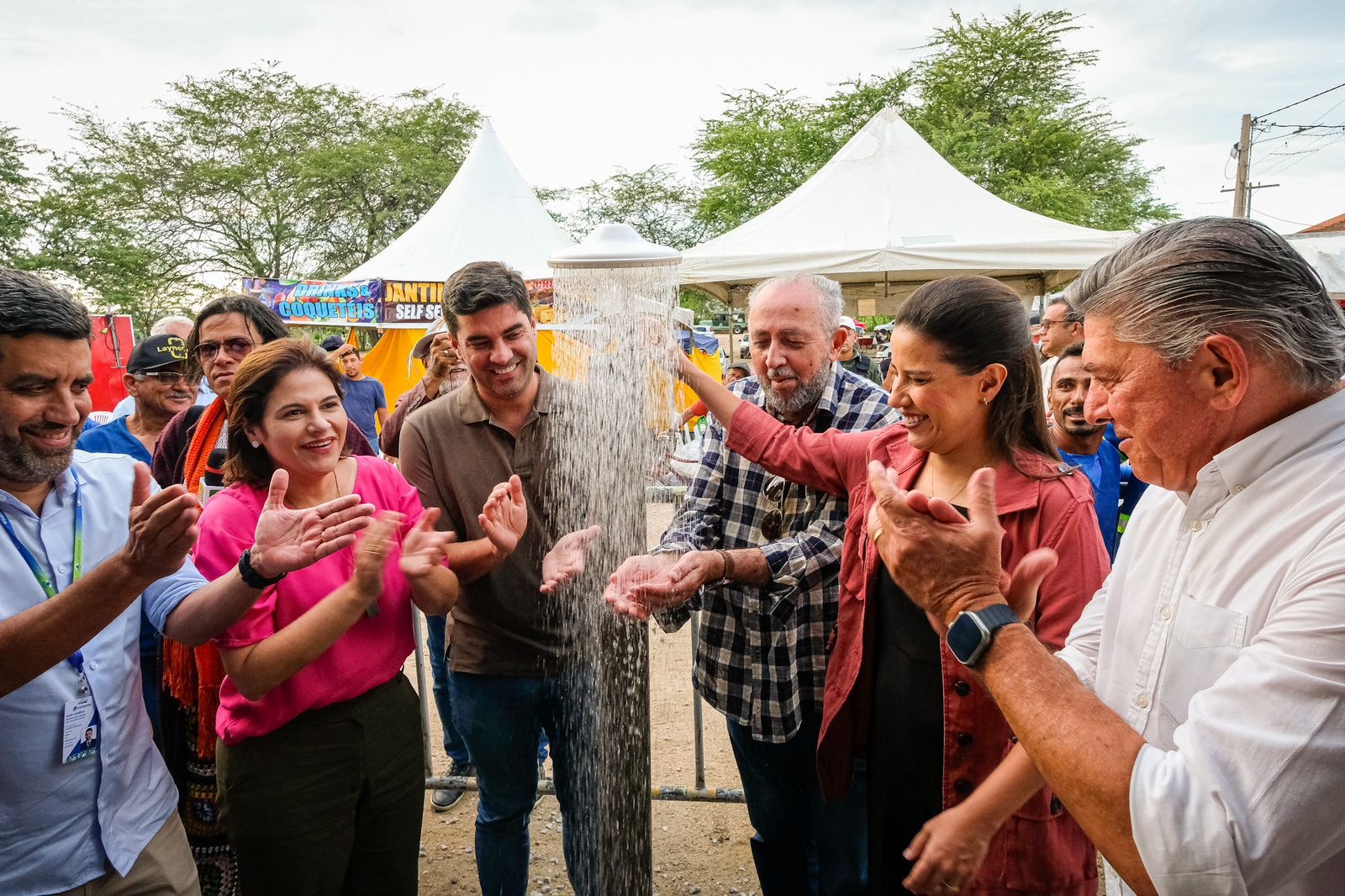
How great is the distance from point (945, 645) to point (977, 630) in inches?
23.3

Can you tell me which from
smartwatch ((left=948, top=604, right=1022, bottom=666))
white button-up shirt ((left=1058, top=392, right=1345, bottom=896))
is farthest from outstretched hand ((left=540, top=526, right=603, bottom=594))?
white button-up shirt ((left=1058, top=392, right=1345, bottom=896))

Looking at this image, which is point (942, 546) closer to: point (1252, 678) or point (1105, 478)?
point (1252, 678)

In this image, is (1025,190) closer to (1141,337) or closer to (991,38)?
(991,38)

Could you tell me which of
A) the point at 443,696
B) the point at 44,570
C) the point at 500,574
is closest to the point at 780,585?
the point at 500,574

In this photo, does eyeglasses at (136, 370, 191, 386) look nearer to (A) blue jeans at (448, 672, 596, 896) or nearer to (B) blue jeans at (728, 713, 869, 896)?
(A) blue jeans at (448, 672, 596, 896)

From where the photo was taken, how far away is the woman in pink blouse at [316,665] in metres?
1.97

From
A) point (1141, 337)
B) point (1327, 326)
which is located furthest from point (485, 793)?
point (1327, 326)

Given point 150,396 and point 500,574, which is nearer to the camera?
point 500,574

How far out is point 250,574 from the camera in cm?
185

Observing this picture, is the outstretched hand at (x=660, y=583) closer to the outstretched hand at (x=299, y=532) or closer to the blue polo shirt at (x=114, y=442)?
the outstretched hand at (x=299, y=532)

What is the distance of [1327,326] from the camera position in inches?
45.0

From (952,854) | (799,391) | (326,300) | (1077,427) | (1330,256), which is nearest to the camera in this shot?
(952,854)

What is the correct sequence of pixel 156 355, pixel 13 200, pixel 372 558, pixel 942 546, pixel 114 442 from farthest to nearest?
pixel 13 200
pixel 156 355
pixel 114 442
pixel 372 558
pixel 942 546

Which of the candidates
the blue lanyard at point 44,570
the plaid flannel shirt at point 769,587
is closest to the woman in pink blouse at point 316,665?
the blue lanyard at point 44,570
